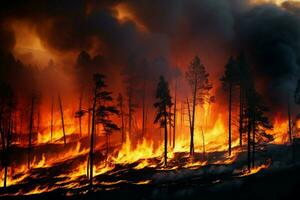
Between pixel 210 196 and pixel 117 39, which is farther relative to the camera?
pixel 117 39

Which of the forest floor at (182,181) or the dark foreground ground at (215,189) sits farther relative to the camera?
the forest floor at (182,181)

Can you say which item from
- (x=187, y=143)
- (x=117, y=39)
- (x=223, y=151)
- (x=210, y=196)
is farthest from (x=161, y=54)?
(x=210, y=196)

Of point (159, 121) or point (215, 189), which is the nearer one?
point (215, 189)

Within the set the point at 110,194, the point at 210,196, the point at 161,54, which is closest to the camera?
the point at 210,196

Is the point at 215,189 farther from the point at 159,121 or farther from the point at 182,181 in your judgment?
the point at 159,121

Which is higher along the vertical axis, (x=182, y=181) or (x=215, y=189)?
(x=182, y=181)

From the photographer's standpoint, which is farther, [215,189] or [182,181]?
[182,181]

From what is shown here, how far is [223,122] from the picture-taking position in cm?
6356

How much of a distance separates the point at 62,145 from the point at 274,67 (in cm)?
4472

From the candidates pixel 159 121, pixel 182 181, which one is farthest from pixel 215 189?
pixel 159 121

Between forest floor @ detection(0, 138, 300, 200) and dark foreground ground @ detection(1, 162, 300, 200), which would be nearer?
dark foreground ground @ detection(1, 162, 300, 200)

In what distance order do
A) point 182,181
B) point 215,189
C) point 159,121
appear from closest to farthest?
point 215,189 → point 182,181 → point 159,121

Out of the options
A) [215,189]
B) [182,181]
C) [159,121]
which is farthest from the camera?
[159,121]

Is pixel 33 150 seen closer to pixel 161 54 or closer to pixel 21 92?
pixel 21 92
